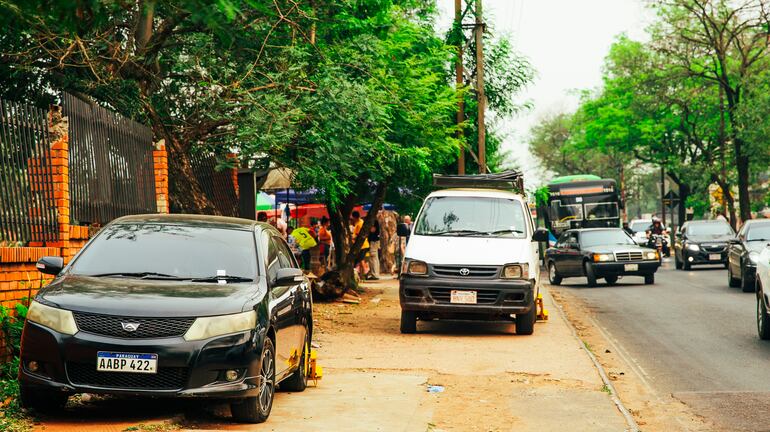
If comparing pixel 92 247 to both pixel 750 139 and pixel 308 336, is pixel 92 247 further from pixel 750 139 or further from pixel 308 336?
pixel 750 139

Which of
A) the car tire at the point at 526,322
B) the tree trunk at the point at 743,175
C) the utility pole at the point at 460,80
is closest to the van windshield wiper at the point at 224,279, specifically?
the car tire at the point at 526,322

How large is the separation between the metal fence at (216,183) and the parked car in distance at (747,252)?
10.5m

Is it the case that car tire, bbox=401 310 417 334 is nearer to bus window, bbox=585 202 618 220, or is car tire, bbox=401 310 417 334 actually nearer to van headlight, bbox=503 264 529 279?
van headlight, bbox=503 264 529 279

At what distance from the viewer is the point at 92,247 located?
8.98 meters

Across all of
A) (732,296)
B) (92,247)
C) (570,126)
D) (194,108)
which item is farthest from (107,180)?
(570,126)

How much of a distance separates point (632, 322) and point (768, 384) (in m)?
7.39

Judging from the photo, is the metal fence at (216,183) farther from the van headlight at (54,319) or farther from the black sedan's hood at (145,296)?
the van headlight at (54,319)

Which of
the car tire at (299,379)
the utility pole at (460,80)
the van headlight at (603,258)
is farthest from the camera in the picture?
the van headlight at (603,258)

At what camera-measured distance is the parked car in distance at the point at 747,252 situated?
79.3 ft

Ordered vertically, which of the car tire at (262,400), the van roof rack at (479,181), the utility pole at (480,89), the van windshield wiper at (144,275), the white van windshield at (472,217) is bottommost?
the car tire at (262,400)

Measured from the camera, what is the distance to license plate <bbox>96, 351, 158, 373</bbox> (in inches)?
303

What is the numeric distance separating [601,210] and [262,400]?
→ 3617 centimetres

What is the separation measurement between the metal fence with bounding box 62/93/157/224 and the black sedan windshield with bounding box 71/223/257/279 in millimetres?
3212

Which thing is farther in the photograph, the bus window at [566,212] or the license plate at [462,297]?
the bus window at [566,212]
